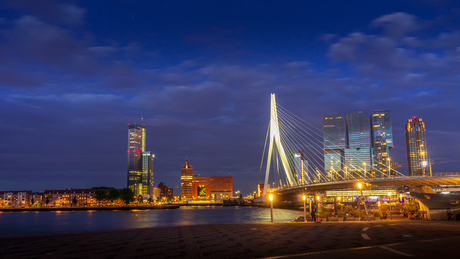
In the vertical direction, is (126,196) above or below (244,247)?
below

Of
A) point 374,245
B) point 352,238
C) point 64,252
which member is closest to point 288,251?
point 374,245

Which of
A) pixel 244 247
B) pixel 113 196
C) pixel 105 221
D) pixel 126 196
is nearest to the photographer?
pixel 244 247

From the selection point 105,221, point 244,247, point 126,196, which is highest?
point 244,247

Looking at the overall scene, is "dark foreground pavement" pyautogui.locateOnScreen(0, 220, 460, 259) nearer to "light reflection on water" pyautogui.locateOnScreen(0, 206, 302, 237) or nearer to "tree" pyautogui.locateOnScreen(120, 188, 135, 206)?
"light reflection on water" pyautogui.locateOnScreen(0, 206, 302, 237)

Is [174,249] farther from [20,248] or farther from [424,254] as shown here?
[424,254]

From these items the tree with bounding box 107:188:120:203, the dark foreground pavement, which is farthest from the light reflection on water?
the tree with bounding box 107:188:120:203

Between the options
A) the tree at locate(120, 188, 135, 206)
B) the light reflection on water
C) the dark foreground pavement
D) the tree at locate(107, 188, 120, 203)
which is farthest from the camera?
the tree at locate(107, 188, 120, 203)

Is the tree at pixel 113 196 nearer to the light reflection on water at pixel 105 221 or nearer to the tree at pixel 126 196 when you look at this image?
the tree at pixel 126 196

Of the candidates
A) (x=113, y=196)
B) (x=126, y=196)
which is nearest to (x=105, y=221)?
(x=126, y=196)

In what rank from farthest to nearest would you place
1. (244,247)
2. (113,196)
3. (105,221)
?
(113,196) → (105,221) → (244,247)

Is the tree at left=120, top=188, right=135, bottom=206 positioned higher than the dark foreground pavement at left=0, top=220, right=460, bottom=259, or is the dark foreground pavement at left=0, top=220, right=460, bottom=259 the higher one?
the dark foreground pavement at left=0, top=220, right=460, bottom=259

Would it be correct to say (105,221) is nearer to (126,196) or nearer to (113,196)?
(126,196)

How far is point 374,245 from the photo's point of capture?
13219mm

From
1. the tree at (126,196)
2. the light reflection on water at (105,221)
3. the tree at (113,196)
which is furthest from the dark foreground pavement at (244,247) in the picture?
the tree at (113,196)
